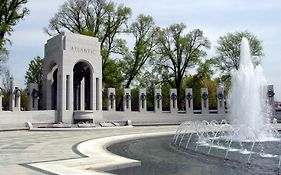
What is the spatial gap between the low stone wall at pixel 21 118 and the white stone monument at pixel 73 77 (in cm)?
92

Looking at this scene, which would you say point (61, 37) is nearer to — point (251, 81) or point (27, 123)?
point (27, 123)

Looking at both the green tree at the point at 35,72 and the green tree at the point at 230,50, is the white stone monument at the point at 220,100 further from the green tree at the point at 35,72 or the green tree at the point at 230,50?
the green tree at the point at 35,72

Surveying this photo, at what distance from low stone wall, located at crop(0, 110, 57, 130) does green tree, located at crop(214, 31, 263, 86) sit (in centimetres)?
2690

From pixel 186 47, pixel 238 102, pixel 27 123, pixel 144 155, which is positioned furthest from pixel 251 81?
pixel 186 47

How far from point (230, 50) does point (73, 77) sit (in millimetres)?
24920

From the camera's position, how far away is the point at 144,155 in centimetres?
1248

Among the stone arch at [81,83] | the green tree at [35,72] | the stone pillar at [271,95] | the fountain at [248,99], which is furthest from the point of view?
the green tree at [35,72]

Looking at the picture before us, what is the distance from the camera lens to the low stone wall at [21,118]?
2800cm

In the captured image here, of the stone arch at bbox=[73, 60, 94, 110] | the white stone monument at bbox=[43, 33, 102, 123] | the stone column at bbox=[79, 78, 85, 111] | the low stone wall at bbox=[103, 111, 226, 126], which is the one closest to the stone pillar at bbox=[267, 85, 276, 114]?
the low stone wall at bbox=[103, 111, 226, 126]

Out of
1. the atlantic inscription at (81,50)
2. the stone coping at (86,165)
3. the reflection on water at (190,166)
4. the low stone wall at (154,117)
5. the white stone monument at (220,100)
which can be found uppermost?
the atlantic inscription at (81,50)

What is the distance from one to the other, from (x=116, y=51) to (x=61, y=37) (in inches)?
523

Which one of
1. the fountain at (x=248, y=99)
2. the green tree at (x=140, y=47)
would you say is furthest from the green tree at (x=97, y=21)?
the fountain at (x=248, y=99)

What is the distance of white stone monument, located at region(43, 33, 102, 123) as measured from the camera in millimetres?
30812

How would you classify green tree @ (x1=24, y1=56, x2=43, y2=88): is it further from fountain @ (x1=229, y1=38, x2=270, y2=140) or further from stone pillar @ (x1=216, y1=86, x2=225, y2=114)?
fountain @ (x1=229, y1=38, x2=270, y2=140)
